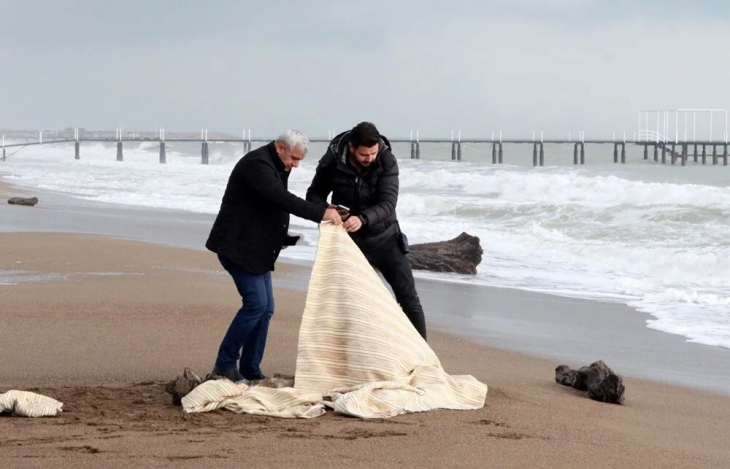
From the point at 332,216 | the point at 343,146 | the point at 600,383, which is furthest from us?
the point at 600,383

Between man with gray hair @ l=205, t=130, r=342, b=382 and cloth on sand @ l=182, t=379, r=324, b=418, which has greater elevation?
man with gray hair @ l=205, t=130, r=342, b=382

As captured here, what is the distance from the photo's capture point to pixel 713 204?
73.2 feet

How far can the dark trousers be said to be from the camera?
561 cm

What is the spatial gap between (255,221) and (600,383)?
81.9 inches

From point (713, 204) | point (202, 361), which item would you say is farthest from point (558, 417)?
point (713, 204)

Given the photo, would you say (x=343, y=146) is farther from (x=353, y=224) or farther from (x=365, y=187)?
(x=353, y=224)

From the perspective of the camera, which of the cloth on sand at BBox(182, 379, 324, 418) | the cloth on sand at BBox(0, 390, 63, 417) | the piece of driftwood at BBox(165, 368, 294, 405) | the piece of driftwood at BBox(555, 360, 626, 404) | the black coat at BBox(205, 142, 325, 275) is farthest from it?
the piece of driftwood at BBox(555, 360, 626, 404)

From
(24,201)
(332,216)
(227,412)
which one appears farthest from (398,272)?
(24,201)

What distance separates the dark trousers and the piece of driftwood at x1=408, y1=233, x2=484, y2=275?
6.28m

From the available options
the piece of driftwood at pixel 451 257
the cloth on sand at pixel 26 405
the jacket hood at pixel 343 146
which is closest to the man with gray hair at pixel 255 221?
the jacket hood at pixel 343 146

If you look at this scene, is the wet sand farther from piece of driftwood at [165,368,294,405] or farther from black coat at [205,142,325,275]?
black coat at [205,142,325,275]

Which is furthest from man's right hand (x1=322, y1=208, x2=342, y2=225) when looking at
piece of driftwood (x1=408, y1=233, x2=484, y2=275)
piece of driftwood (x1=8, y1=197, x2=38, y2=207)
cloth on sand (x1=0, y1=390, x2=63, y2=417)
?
piece of driftwood (x1=8, y1=197, x2=38, y2=207)

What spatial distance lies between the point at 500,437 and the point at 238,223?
181cm

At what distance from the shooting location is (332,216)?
5301 millimetres
